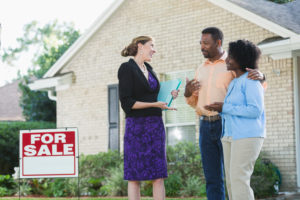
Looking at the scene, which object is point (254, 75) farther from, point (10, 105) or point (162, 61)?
point (10, 105)

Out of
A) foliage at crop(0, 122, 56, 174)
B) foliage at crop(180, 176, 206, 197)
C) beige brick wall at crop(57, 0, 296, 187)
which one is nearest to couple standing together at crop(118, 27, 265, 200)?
foliage at crop(180, 176, 206, 197)

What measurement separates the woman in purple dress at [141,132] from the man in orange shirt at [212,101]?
0.37 metres

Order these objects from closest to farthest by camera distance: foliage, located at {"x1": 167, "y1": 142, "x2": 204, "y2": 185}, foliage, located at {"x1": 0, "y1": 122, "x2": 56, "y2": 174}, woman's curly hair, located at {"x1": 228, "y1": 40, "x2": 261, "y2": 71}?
1. woman's curly hair, located at {"x1": 228, "y1": 40, "x2": 261, "y2": 71}
2. foliage, located at {"x1": 167, "y1": 142, "x2": 204, "y2": 185}
3. foliage, located at {"x1": 0, "y1": 122, "x2": 56, "y2": 174}

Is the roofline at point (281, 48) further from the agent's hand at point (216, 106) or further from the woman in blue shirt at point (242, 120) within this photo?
the agent's hand at point (216, 106)

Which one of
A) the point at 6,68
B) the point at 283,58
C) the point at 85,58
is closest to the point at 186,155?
the point at 283,58

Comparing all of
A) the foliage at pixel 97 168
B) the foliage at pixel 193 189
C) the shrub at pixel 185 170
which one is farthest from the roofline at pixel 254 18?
the foliage at pixel 97 168

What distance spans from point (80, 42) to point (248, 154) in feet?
34.1

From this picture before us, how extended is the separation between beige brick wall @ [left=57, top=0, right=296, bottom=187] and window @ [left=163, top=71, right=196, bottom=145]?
26 cm

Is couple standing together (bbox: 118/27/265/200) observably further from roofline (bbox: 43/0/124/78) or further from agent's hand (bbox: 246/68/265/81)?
roofline (bbox: 43/0/124/78)

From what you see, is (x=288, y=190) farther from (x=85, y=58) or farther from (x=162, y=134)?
(x=85, y=58)

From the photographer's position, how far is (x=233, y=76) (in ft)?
14.7

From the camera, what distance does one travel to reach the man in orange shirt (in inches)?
176

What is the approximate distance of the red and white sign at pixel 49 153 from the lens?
6605mm

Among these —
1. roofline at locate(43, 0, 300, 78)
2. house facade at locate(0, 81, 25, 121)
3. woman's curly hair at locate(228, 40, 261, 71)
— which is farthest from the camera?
house facade at locate(0, 81, 25, 121)
